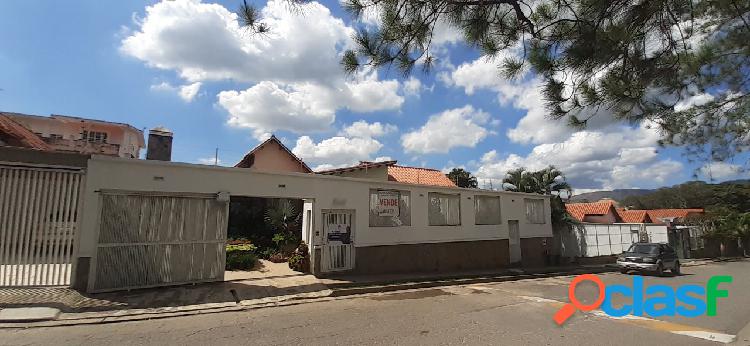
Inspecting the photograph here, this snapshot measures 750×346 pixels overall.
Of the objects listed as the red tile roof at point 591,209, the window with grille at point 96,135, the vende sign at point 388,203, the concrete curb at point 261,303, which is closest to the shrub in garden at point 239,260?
the concrete curb at point 261,303

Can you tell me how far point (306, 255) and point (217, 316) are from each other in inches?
219

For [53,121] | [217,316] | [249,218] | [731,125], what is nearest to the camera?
[731,125]

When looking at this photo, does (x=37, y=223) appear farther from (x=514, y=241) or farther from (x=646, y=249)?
(x=646, y=249)

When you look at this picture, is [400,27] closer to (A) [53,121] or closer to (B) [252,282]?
(B) [252,282]

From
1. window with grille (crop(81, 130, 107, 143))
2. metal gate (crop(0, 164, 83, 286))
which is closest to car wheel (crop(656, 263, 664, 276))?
metal gate (crop(0, 164, 83, 286))

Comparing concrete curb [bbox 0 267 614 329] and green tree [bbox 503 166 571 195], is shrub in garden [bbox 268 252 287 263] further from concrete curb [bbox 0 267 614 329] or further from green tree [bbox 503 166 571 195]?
green tree [bbox 503 166 571 195]

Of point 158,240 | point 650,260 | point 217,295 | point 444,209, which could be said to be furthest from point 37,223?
point 650,260

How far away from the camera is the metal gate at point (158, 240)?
998cm

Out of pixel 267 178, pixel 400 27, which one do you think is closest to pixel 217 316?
pixel 267 178

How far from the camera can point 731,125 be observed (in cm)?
750

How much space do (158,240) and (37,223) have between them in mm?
2468

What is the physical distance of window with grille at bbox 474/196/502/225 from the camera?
18109 mm

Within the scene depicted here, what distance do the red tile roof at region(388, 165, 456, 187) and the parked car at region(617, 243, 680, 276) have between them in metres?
10.2

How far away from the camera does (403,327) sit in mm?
7492
